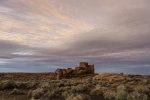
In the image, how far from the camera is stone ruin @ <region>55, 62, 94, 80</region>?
6621 centimetres

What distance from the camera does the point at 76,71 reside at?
223 ft

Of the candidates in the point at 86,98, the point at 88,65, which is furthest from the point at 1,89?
the point at 88,65

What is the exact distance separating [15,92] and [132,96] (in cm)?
956

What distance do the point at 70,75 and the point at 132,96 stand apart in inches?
1907

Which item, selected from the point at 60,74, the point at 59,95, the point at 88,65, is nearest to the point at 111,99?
the point at 59,95

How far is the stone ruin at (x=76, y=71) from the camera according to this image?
6621 centimetres

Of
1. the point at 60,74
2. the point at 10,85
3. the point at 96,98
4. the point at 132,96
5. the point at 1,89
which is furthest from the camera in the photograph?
the point at 60,74

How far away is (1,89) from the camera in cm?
2514

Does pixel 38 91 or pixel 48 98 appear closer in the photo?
pixel 48 98

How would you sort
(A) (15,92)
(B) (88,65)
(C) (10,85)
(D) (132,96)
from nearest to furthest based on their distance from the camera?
1. (D) (132,96)
2. (A) (15,92)
3. (C) (10,85)
4. (B) (88,65)

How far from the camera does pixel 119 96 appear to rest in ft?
61.7

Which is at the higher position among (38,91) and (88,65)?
(88,65)

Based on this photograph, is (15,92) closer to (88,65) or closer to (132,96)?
(132,96)

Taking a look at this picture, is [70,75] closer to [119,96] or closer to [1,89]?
[1,89]
